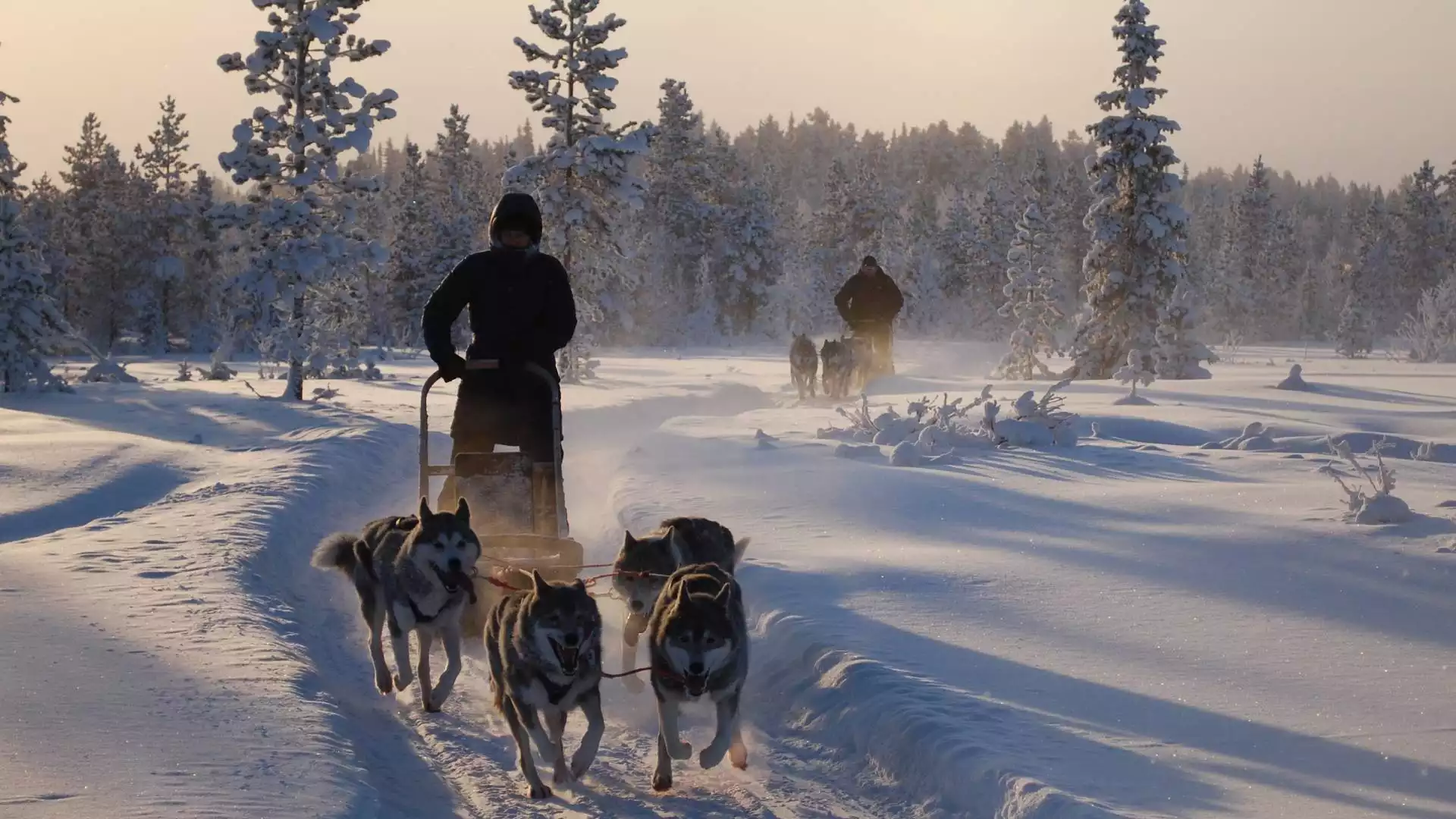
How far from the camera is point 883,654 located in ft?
20.3

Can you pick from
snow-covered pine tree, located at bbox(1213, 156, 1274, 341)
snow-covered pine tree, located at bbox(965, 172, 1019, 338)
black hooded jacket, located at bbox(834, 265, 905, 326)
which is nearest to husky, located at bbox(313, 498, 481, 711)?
black hooded jacket, located at bbox(834, 265, 905, 326)

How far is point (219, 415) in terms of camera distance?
2170 centimetres

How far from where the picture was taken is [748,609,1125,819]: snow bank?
4.45m

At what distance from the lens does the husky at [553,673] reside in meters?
5.29

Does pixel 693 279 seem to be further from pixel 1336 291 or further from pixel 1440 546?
pixel 1440 546

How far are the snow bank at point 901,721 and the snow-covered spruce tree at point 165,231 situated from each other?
2586 inches

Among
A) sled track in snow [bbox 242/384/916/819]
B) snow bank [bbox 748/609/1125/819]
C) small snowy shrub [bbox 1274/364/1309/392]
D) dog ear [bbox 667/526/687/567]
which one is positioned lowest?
sled track in snow [bbox 242/384/916/819]

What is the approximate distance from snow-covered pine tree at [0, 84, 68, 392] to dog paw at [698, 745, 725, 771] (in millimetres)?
25870

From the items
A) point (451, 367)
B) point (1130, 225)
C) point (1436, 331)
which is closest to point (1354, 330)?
point (1436, 331)

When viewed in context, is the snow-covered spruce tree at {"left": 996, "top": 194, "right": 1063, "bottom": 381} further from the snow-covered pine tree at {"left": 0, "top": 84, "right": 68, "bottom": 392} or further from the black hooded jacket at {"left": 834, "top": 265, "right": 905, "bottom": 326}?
the snow-covered pine tree at {"left": 0, "top": 84, "right": 68, "bottom": 392}

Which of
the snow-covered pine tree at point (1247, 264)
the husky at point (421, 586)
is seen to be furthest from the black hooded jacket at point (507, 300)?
the snow-covered pine tree at point (1247, 264)

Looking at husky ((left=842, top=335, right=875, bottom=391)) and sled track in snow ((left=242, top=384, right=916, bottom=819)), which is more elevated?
husky ((left=842, top=335, right=875, bottom=391))

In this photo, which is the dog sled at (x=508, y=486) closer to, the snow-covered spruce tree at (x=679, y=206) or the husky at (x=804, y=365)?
the husky at (x=804, y=365)

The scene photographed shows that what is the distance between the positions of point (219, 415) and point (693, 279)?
56572 millimetres
